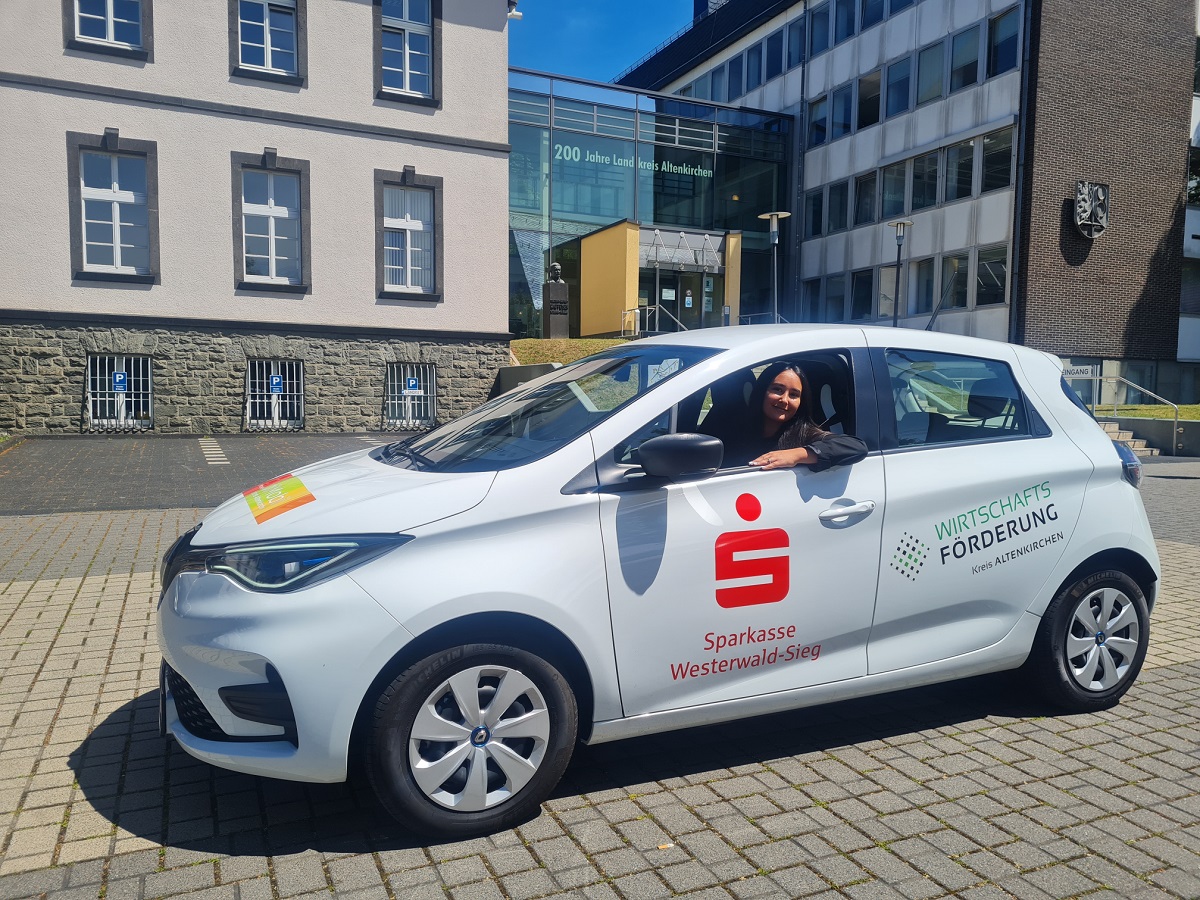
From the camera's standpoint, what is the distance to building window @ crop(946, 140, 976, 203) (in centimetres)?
2739

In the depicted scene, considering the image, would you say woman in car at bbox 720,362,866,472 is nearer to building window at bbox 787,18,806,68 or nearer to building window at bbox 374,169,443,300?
building window at bbox 374,169,443,300

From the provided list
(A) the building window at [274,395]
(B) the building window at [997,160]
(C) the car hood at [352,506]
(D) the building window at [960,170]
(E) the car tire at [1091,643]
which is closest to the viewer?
(C) the car hood at [352,506]

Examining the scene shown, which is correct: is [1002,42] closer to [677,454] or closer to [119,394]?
[119,394]

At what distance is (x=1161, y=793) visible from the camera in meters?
3.60

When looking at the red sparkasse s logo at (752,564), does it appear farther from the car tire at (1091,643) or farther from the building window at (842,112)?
the building window at (842,112)

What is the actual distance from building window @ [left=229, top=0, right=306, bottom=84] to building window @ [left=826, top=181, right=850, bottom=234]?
1941 cm

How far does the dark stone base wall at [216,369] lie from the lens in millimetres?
17359

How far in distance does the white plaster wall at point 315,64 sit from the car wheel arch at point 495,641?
18.3m

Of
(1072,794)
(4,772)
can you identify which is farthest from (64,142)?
(1072,794)

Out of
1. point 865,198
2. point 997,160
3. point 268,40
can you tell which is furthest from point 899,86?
point 268,40

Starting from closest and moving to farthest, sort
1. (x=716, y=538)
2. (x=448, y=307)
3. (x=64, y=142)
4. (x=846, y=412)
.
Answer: (x=716, y=538)
(x=846, y=412)
(x=64, y=142)
(x=448, y=307)

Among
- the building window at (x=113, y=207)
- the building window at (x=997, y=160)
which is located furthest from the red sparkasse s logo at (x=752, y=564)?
the building window at (x=997, y=160)

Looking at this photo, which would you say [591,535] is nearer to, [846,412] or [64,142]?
[846,412]

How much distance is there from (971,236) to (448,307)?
15.8m
